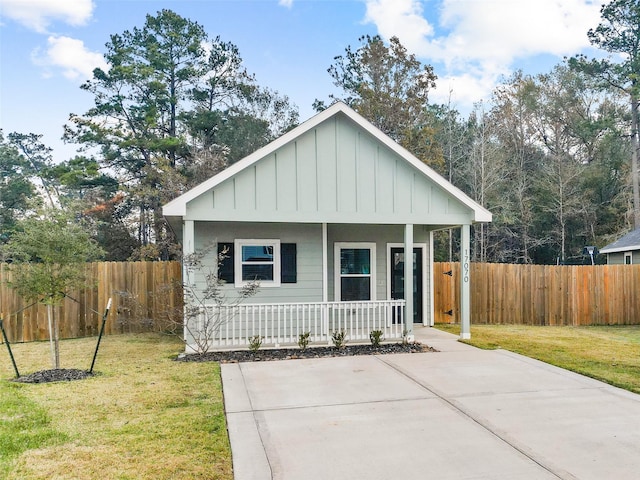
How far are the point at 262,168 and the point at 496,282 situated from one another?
8.17 meters

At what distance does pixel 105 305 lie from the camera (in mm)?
11664

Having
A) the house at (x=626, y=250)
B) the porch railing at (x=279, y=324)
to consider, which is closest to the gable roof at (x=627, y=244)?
the house at (x=626, y=250)

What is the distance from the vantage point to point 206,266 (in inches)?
378

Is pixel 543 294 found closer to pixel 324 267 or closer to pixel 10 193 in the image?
pixel 324 267

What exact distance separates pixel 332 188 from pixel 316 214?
0.61 meters

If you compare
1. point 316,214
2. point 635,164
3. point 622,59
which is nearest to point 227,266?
point 316,214

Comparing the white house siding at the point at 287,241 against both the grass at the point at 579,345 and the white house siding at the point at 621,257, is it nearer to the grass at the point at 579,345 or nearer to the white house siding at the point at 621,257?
the grass at the point at 579,345

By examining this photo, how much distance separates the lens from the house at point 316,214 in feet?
28.3

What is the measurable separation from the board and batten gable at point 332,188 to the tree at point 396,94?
13487 millimetres

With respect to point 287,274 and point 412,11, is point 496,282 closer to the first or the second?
point 287,274

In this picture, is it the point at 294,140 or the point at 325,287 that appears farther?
the point at 325,287

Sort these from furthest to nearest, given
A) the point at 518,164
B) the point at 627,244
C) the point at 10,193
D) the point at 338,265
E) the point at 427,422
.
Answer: the point at 518,164 → the point at 10,193 → the point at 627,244 → the point at 338,265 → the point at 427,422

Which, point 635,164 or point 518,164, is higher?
point 518,164

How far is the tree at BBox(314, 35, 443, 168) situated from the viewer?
22719mm
